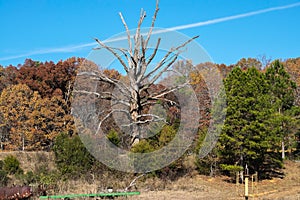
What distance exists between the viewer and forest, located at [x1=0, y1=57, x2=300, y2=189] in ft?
49.6

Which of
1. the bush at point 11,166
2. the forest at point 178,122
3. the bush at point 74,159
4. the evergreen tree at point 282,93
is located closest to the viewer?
the bush at point 74,159

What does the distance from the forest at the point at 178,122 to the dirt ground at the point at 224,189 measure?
0.70 meters

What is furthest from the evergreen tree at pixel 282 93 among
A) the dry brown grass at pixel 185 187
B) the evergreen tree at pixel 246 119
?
the evergreen tree at pixel 246 119

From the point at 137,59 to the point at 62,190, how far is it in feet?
17.8

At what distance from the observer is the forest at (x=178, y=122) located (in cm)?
1513

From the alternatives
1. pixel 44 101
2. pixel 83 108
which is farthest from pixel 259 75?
pixel 44 101

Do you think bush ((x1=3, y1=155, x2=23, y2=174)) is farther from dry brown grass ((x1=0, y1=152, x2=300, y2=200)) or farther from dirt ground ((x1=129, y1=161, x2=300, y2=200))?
dirt ground ((x1=129, y1=161, x2=300, y2=200))

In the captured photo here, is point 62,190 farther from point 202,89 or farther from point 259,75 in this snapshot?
point 202,89

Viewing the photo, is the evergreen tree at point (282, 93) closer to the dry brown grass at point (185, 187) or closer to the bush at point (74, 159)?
the dry brown grass at point (185, 187)

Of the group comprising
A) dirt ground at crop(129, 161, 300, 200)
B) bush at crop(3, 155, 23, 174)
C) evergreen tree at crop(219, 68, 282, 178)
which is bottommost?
dirt ground at crop(129, 161, 300, 200)

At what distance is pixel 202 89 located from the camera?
69.4 feet

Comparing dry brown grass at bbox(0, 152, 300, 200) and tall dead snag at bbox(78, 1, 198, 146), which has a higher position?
tall dead snag at bbox(78, 1, 198, 146)

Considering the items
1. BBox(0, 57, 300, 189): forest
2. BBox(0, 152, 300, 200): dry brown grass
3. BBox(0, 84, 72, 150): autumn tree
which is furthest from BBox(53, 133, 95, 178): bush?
BBox(0, 84, 72, 150): autumn tree

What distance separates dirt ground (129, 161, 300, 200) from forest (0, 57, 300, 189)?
2.29 feet
